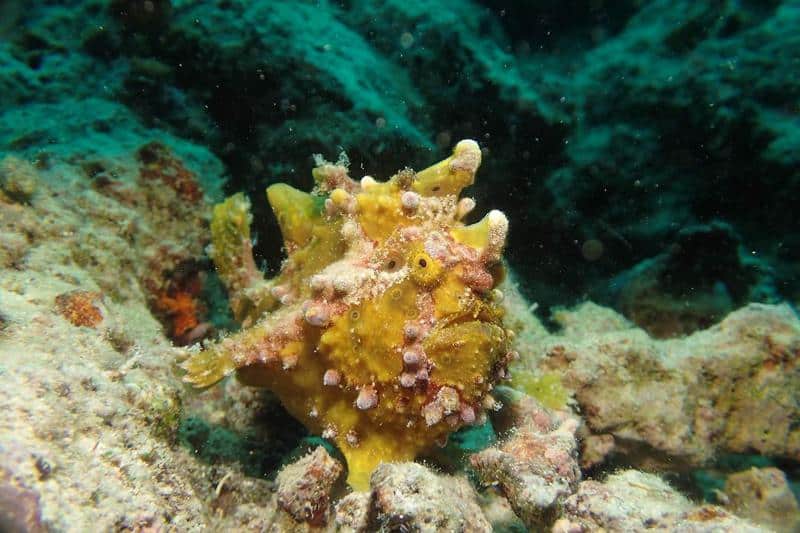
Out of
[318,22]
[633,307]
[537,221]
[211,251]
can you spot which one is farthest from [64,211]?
[633,307]

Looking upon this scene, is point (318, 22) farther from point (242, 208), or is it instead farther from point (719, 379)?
point (719, 379)

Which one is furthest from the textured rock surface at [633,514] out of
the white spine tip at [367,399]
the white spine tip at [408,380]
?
Answer: the white spine tip at [367,399]

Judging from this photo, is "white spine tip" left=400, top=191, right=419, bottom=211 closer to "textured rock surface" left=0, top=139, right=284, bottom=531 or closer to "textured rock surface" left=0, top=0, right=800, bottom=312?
"textured rock surface" left=0, top=139, right=284, bottom=531

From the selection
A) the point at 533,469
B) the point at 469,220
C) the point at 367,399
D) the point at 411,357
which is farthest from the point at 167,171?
the point at 533,469

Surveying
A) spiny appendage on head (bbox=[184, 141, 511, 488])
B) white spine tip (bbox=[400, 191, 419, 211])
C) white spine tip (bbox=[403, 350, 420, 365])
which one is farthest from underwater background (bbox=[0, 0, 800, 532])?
white spine tip (bbox=[400, 191, 419, 211])

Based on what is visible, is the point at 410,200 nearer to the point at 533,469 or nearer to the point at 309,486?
the point at 533,469
